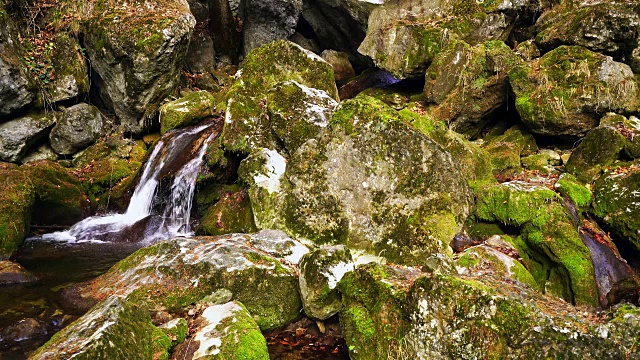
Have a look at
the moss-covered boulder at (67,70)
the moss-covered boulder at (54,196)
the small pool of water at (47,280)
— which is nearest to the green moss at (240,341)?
the small pool of water at (47,280)

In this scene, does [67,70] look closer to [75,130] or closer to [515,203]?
[75,130]

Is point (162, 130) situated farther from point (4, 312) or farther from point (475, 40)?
point (475, 40)

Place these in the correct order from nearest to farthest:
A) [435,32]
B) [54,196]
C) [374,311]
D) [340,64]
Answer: [374,311] → [54,196] → [435,32] → [340,64]

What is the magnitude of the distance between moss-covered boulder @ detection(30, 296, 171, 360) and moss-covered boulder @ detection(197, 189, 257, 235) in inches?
156

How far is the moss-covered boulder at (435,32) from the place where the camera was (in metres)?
14.8

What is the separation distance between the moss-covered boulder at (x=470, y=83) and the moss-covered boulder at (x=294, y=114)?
5.08 meters

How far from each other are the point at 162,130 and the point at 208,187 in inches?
162

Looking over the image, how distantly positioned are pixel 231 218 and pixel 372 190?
10.9 feet

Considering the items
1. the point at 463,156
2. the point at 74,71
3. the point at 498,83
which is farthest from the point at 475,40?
the point at 74,71

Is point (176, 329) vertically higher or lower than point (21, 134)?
lower

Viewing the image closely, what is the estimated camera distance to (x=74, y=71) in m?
14.3

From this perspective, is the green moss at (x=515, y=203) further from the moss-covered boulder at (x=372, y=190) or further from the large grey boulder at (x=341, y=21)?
the large grey boulder at (x=341, y=21)

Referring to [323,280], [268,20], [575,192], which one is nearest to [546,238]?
[575,192]

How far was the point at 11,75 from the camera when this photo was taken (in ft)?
40.3
